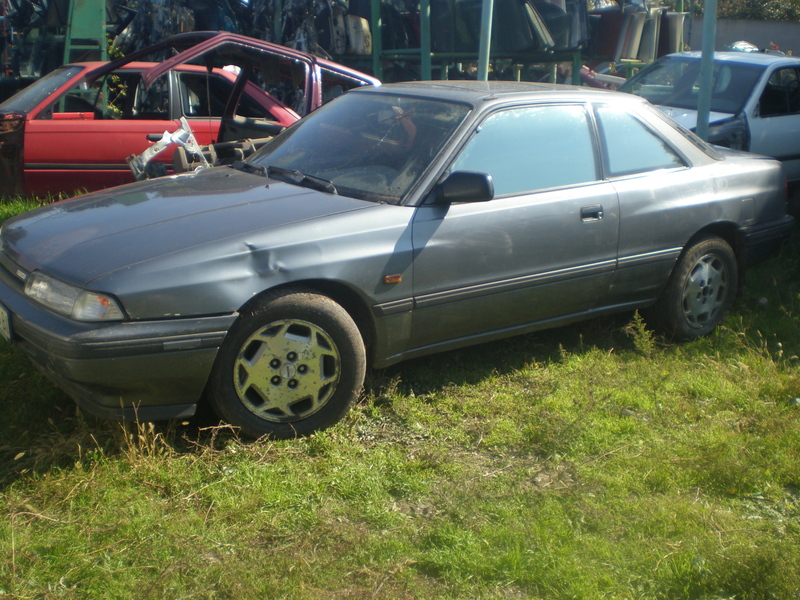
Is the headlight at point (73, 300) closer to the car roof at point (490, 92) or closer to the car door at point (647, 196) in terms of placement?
the car roof at point (490, 92)

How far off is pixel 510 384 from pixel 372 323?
3.31ft

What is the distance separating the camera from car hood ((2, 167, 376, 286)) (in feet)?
10.4

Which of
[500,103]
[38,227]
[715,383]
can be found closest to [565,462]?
[715,383]

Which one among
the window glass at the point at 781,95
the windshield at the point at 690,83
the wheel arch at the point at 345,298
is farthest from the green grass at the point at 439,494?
the window glass at the point at 781,95

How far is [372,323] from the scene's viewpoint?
11.8 feet

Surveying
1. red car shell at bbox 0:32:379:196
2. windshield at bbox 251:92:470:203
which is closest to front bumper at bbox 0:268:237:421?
windshield at bbox 251:92:470:203

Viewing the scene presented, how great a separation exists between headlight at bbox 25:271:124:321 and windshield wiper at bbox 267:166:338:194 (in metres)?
1.24

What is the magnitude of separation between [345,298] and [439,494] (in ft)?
3.13

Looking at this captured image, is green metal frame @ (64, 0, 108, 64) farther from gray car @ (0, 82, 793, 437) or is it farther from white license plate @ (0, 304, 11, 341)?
white license plate @ (0, 304, 11, 341)

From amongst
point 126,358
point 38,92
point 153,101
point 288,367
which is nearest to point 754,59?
point 153,101

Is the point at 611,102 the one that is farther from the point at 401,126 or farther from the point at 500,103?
the point at 401,126

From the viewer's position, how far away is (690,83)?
27.5 ft

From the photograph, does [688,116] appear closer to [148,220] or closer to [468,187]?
[468,187]

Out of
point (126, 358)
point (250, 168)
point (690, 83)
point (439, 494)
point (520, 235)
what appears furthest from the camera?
point (690, 83)
